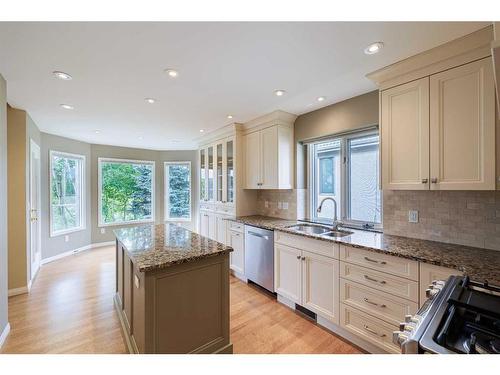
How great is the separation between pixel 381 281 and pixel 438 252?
444mm

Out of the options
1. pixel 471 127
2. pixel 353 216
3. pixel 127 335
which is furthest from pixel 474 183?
pixel 127 335

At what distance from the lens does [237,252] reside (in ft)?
11.3

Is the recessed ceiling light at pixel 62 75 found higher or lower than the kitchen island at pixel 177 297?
higher

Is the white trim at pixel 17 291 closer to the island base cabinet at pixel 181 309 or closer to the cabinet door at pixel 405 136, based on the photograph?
the island base cabinet at pixel 181 309

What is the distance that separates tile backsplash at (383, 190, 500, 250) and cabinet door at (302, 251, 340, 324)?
0.73m

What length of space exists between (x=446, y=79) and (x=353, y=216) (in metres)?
1.59

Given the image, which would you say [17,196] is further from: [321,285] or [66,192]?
[321,285]

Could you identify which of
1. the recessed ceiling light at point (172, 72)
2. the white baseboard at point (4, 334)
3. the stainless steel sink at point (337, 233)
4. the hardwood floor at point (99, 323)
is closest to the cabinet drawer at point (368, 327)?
the hardwood floor at point (99, 323)

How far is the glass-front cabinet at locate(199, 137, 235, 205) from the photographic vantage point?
3846mm

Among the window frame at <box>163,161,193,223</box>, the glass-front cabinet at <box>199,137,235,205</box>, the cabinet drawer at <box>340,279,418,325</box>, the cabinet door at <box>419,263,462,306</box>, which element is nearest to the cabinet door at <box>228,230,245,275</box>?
the glass-front cabinet at <box>199,137,235,205</box>

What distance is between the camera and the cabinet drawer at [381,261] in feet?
5.31

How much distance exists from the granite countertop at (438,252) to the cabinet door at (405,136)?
47cm

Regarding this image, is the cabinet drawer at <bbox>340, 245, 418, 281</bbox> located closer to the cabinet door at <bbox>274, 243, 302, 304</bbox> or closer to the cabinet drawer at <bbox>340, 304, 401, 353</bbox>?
the cabinet drawer at <bbox>340, 304, 401, 353</bbox>

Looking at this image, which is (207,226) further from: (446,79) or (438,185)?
(446,79)
